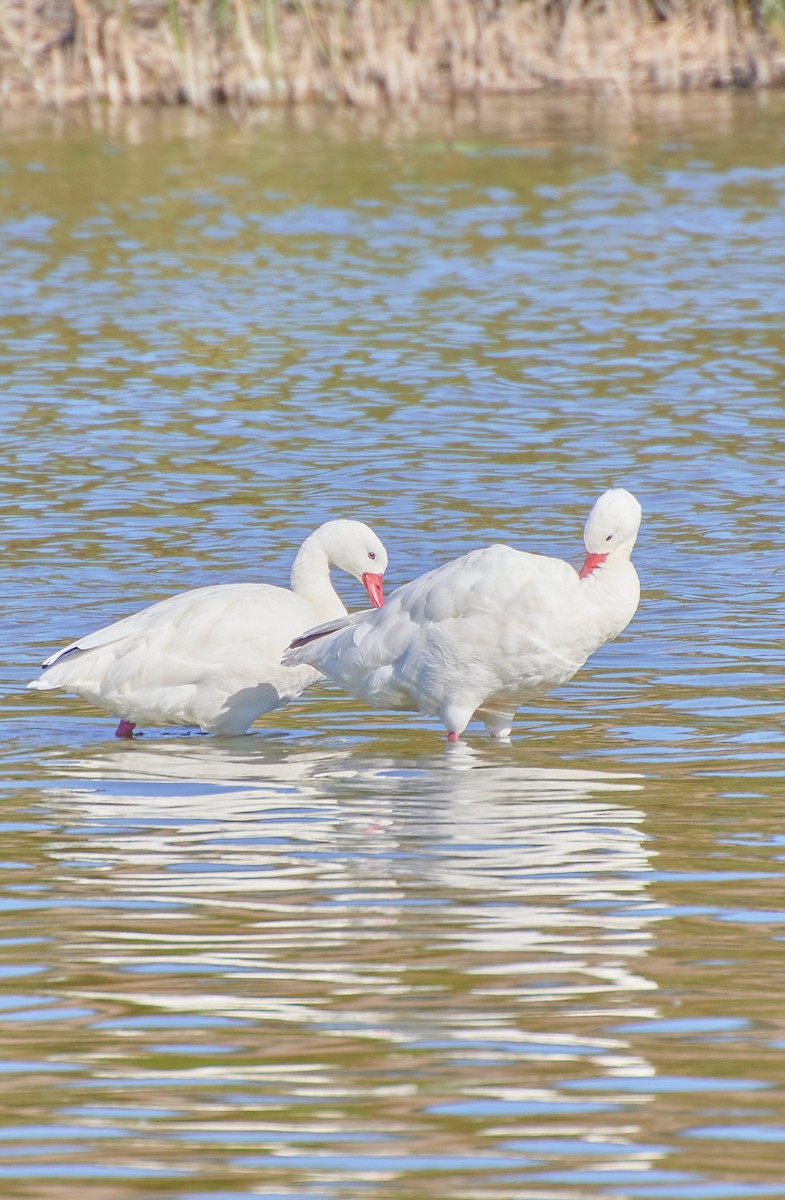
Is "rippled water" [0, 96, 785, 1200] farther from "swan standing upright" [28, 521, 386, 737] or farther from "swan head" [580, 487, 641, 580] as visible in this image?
"swan head" [580, 487, 641, 580]

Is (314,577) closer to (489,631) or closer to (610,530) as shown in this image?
→ (489,631)

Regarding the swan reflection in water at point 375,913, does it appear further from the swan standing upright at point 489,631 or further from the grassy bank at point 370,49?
the grassy bank at point 370,49

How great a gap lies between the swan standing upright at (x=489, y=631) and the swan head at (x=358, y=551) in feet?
2.59

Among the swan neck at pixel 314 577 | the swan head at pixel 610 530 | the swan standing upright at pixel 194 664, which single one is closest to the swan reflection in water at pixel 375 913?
the swan standing upright at pixel 194 664

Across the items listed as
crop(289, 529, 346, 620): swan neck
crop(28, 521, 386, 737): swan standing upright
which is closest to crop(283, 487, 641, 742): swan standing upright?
crop(28, 521, 386, 737): swan standing upright

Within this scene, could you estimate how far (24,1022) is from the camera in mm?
4535

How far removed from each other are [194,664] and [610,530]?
158 cm

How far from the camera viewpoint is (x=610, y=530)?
7316 millimetres

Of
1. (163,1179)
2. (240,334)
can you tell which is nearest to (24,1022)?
(163,1179)

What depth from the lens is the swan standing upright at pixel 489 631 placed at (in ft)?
23.4

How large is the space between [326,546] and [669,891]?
3.17 m

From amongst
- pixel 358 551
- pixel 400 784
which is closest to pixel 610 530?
pixel 400 784

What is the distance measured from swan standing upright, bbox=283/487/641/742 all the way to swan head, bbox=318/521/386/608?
0.79 metres

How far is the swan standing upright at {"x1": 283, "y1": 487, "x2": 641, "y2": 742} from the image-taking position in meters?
7.14
